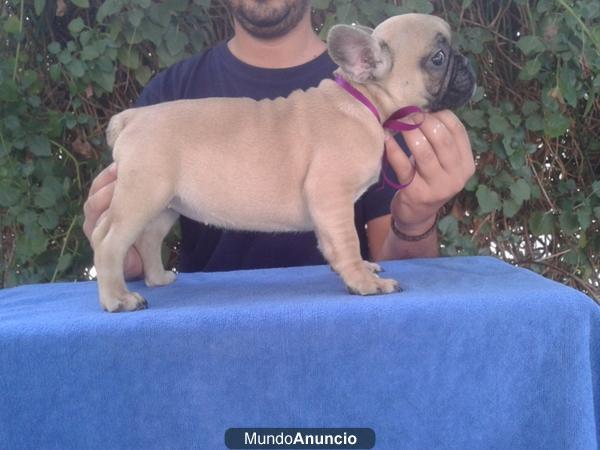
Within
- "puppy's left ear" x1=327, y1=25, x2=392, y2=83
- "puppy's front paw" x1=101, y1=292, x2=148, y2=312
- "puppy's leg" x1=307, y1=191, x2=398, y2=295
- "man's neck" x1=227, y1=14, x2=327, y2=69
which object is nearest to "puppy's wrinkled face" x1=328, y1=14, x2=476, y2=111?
"puppy's left ear" x1=327, y1=25, x2=392, y2=83

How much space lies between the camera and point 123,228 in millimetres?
1559

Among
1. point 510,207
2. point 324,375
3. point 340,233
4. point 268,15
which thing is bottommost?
point 510,207

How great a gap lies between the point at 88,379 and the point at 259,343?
0.34 m

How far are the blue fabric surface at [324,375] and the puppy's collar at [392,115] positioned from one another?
0.58m

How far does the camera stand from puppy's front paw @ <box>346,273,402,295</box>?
59.7 inches

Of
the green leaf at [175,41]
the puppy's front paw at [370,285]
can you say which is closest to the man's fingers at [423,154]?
the puppy's front paw at [370,285]

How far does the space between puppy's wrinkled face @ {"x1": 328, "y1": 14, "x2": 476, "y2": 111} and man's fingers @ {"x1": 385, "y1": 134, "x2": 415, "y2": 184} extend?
5.6 inches

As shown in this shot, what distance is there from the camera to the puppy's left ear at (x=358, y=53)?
1.58m

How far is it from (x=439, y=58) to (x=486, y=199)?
3.63ft

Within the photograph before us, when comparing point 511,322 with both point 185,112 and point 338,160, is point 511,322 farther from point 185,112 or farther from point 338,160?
point 185,112

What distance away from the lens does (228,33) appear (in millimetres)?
3076

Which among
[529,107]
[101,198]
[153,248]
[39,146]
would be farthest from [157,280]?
[529,107]

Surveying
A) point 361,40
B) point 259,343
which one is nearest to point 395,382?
point 259,343

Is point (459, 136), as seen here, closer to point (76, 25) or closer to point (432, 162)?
point (432, 162)
